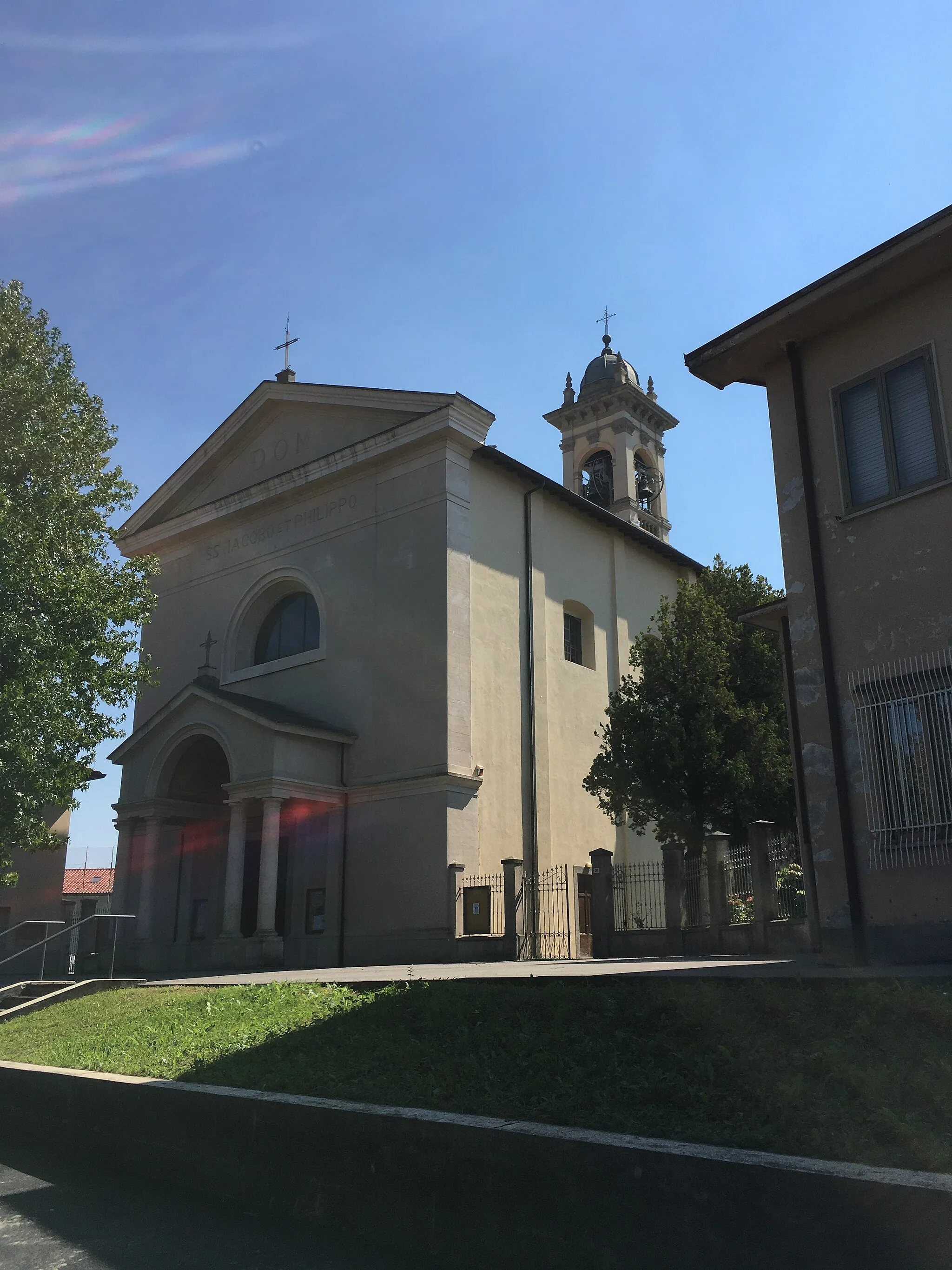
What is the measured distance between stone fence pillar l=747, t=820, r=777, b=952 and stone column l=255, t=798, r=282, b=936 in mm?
9647

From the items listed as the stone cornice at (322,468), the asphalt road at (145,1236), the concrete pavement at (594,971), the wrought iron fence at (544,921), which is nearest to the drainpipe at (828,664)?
the concrete pavement at (594,971)

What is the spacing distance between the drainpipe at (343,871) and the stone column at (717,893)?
8.26 m

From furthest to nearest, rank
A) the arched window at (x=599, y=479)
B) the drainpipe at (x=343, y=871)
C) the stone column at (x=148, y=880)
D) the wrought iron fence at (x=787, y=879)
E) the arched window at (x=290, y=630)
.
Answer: the arched window at (x=599, y=479)
the arched window at (x=290, y=630)
the stone column at (x=148, y=880)
the drainpipe at (x=343, y=871)
the wrought iron fence at (x=787, y=879)

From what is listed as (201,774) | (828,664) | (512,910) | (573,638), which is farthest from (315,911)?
(828,664)

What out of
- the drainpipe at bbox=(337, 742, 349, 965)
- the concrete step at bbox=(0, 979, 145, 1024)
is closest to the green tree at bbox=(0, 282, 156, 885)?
the concrete step at bbox=(0, 979, 145, 1024)

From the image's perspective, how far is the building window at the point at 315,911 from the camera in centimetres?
2112

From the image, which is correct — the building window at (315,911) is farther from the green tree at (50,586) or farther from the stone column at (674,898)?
the stone column at (674,898)

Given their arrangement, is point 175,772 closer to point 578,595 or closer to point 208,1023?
point 578,595

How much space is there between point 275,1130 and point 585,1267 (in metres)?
2.22

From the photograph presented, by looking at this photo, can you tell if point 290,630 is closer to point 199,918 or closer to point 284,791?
point 284,791

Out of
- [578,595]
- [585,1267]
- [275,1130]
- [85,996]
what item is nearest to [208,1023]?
[275,1130]

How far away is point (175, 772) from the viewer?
920 inches

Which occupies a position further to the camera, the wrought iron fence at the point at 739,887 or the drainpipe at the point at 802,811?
the wrought iron fence at the point at 739,887

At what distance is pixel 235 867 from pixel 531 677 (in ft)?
24.9
